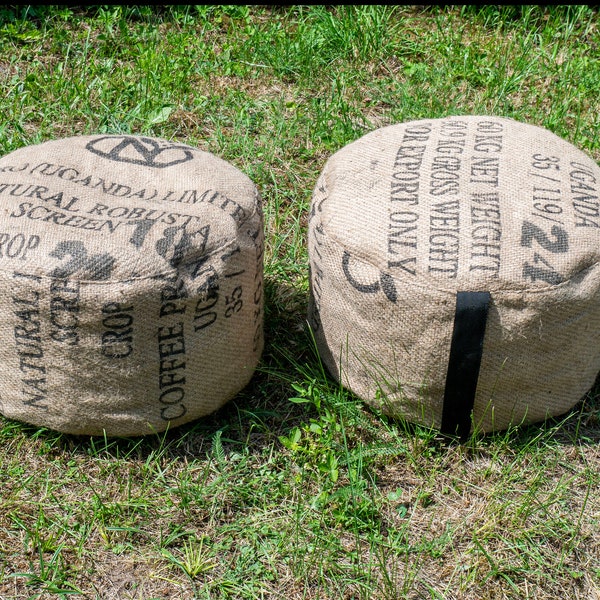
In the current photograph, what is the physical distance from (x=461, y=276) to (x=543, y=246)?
0.24m

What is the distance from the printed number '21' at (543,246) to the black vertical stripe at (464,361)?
0.13 metres

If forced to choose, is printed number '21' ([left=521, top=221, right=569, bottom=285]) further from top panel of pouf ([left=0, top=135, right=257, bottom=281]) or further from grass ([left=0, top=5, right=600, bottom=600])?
top panel of pouf ([left=0, top=135, right=257, bottom=281])

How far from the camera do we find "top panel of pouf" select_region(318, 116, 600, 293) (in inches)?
86.0

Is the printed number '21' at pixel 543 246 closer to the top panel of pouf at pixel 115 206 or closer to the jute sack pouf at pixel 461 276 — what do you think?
the jute sack pouf at pixel 461 276

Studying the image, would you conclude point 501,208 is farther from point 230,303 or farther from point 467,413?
point 230,303

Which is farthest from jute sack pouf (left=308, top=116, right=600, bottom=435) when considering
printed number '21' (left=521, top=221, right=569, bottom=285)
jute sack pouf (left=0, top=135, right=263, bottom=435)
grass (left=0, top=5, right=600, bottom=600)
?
jute sack pouf (left=0, top=135, right=263, bottom=435)

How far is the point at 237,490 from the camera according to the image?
2.39 m

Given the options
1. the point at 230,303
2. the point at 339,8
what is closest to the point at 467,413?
the point at 230,303

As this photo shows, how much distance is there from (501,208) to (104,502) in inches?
51.8

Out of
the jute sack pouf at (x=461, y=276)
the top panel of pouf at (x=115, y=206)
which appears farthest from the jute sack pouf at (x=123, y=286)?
the jute sack pouf at (x=461, y=276)

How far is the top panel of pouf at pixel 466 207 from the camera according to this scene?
86.0 inches

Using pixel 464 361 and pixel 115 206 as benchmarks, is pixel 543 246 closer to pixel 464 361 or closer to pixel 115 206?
pixel 464 361

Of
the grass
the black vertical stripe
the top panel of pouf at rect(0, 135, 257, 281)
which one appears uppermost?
the top panel of pouf at rect(0, 135, 257, 281)

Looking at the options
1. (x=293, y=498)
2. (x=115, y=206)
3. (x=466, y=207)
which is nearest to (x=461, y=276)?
(x=466, y=207)
